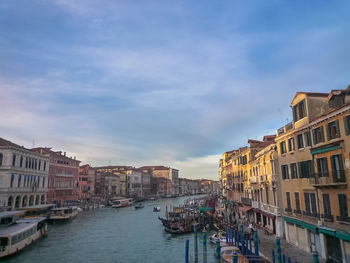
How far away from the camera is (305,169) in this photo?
1764cm

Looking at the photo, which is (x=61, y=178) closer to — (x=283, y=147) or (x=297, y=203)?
(x=283, y=147)

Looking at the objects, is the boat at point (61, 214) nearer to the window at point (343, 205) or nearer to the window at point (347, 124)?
the window at point (343, 205)

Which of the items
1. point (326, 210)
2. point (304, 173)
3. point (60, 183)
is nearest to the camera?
point (326, 210)

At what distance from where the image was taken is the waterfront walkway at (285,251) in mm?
15945

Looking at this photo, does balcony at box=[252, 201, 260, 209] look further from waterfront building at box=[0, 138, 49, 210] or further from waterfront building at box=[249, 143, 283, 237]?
waterfront building at box=[0, 138, 49, 210]

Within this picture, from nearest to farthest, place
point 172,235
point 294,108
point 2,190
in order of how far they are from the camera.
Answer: point 294,108 → point 172,235 → point 2,190

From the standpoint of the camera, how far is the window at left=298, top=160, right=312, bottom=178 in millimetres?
17141

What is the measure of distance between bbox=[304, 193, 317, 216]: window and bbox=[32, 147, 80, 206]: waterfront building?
45.9 metres

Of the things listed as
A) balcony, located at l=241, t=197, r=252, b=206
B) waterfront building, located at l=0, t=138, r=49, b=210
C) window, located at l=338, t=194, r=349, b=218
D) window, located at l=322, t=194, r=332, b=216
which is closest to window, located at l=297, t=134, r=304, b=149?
window, located at l=322, t=194, r=332, b=216

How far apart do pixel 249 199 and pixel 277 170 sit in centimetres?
998

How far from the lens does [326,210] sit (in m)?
15.3

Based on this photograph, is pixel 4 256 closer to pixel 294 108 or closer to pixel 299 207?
pixel 299 207

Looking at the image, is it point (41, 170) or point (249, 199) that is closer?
point (249, 199)

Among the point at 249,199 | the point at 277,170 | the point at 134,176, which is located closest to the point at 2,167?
the point at 249,199
